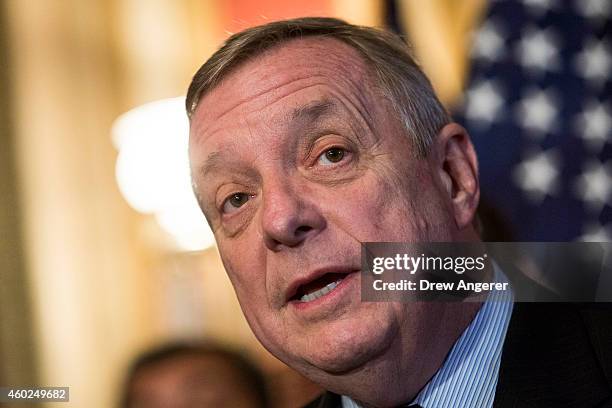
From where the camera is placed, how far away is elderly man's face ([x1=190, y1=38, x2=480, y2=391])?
1338 millimetres

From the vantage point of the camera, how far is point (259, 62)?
148 centimetres

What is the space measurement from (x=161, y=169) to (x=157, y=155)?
3 centimetres

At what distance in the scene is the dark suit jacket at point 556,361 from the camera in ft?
4.33

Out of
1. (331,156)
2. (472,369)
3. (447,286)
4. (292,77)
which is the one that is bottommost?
(472,369)

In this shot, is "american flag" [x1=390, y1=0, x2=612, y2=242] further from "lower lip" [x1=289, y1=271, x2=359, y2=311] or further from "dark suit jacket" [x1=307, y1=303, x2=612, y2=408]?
"lower lip" [x1=289, y1=271, x2=359, y2=311]

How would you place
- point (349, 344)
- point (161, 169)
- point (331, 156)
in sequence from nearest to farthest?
point (349, 344) < point (331, 156) < point (161, 169)

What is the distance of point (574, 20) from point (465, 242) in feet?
2.13

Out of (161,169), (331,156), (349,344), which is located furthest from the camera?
(161,169)

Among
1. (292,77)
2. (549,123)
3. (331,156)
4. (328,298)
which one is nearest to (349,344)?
(328,298)

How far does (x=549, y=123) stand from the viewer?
5.81 ft

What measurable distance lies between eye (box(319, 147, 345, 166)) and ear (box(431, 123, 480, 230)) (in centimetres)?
18

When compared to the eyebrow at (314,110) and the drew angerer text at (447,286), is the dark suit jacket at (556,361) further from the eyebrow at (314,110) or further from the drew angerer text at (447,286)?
the eyebrow at (314,110)

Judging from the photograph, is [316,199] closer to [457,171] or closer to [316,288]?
[316,288]

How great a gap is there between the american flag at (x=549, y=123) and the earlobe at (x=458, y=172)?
9.9 inches
